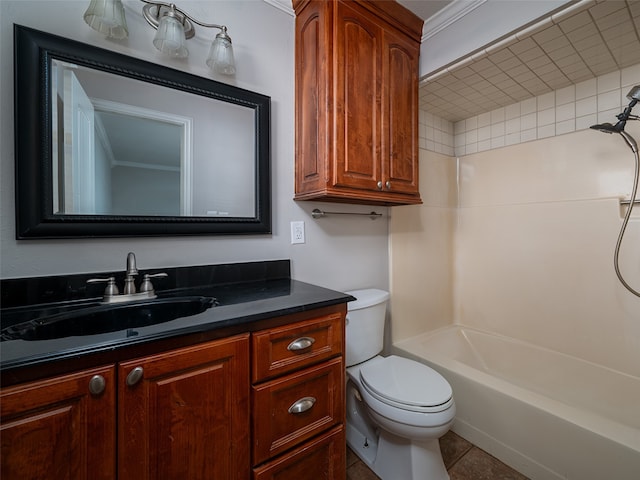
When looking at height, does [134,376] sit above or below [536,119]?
below

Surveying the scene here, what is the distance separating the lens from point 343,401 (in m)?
1.08

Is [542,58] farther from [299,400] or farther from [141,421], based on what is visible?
[141,421]

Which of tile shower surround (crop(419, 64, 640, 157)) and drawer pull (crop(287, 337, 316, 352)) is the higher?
tile shower surround (crop(419, 64, 640, 157))

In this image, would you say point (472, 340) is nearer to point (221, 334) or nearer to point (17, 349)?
point (221, 334)

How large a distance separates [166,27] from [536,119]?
2337 mm

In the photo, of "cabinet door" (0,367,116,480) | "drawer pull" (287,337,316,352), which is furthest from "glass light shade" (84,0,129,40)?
"drawer pull" (287,337,316,352)

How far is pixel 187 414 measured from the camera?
741 millimetres

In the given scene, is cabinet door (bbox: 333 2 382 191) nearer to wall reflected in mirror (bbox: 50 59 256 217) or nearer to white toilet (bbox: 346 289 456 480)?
wall reflected in mirror (bbox: 50 59 256 217)

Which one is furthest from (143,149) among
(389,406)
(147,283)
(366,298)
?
(389,406)

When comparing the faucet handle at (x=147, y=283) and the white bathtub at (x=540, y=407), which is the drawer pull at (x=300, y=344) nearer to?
the faucet handle at (x=147, y=283)

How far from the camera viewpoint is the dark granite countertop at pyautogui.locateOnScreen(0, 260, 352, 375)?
1.95 feet

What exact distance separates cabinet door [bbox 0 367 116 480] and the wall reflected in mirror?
67 centimetres

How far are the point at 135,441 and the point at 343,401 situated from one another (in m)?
0.69

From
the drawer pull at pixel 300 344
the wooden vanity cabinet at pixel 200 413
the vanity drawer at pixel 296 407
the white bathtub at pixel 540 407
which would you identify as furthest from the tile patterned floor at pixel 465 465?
the drawer pull at pixel 300 344
